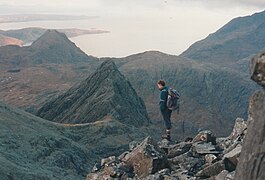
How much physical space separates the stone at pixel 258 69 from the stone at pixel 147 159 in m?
9.01

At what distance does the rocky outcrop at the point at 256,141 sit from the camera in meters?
11.6

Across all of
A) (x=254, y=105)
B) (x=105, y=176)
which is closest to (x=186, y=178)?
(x=105, y=176)

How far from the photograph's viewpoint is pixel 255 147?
11812 mm

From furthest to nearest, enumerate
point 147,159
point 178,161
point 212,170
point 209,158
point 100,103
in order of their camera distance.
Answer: point 100,103, point 147,159, point 178,161, point 209,158, point 212,170

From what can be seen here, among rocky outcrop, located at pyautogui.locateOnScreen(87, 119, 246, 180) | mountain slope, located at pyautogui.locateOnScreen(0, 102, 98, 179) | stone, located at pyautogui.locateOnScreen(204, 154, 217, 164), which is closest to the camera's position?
rocky outcrop, located at pyautogui.locateOnScreen(87, 119, 246, 180)

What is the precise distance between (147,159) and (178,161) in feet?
5.11

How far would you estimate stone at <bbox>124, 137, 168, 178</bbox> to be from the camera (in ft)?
67.9

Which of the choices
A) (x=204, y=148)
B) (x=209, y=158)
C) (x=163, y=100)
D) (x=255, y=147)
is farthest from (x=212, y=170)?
(x=255, y=147)

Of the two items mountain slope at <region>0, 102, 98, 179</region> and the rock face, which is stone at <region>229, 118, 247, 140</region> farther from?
the rock face

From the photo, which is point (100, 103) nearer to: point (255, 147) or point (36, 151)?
point (36, 151)

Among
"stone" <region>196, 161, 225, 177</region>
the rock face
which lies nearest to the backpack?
"stone" <region>196, 161, 225, 177</region>

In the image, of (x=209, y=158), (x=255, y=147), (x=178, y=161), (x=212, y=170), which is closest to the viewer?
(x=255, y=147)

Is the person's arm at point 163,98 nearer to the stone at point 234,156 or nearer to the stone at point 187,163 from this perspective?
the stone at point 187,163

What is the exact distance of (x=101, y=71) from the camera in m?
127
